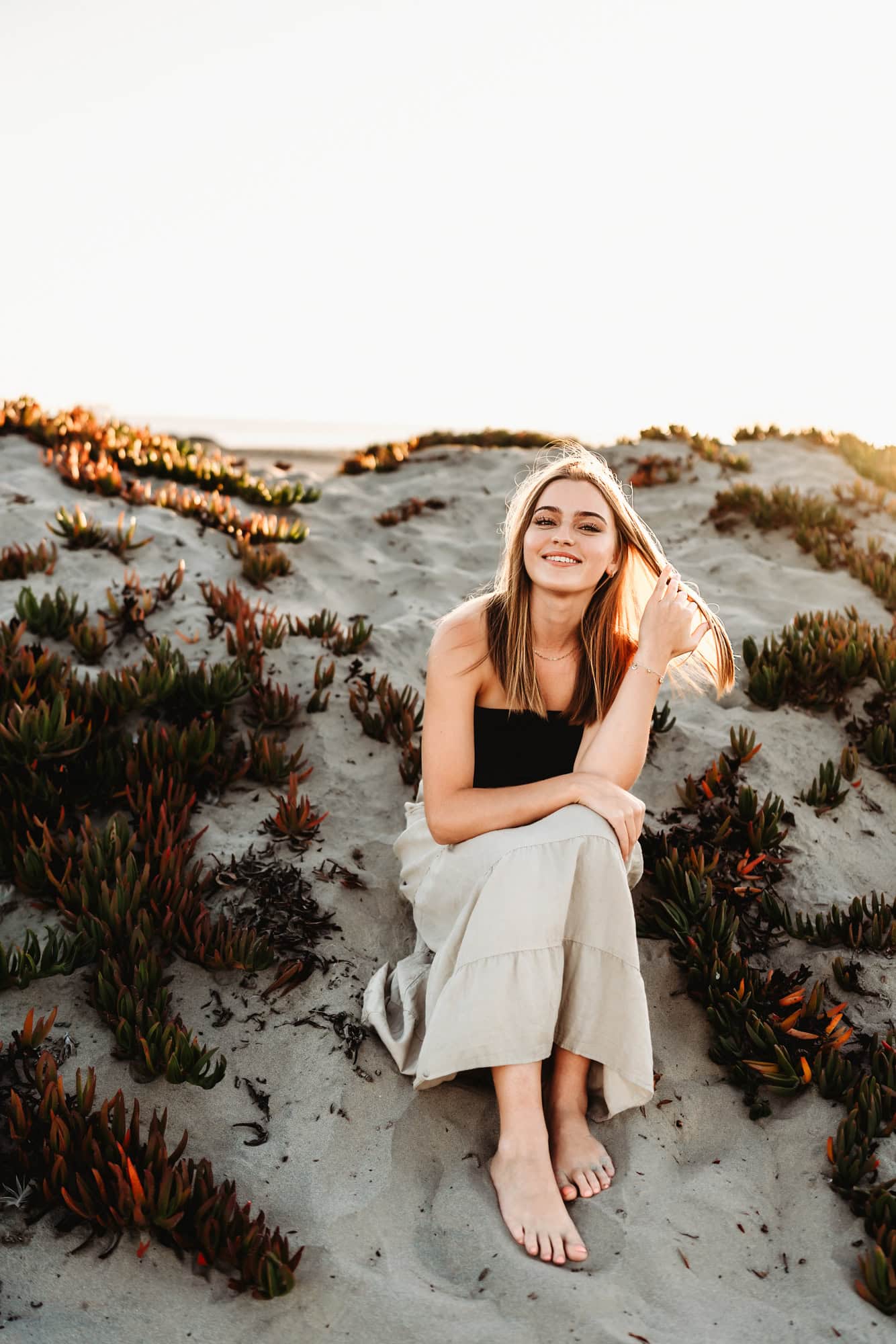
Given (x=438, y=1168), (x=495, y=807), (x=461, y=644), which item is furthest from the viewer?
(x=461, y=644)

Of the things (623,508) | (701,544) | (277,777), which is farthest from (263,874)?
(701,544)

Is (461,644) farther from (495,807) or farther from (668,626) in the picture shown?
(668,626)

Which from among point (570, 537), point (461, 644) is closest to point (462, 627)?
point (461, 644)

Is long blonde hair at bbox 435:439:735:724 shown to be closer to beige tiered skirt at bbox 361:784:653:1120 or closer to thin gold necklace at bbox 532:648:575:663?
thin gold necklace at bbox 532:648:575:663

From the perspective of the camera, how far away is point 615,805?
10.2 ft

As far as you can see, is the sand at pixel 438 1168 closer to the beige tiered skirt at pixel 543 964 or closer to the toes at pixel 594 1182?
the toes at pixel 594 1182

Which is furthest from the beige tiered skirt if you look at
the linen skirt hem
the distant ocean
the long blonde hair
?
the distant ocean

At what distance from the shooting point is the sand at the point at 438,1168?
2.46 meters

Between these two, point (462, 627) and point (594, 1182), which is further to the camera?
point (462, 627)

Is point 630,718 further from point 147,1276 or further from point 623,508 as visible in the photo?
point 147,1276

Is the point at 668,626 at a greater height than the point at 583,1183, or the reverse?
the point at 668,626

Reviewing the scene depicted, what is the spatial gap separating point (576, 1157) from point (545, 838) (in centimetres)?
105

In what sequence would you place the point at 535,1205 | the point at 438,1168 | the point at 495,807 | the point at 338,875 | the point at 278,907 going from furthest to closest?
1. the point at 338,875
2. the point at 278,907
3. the point at 495,807
4. the point at 438,1168
5. the point at 535,1205

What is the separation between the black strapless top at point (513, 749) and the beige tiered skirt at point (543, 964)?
1.56 feet
